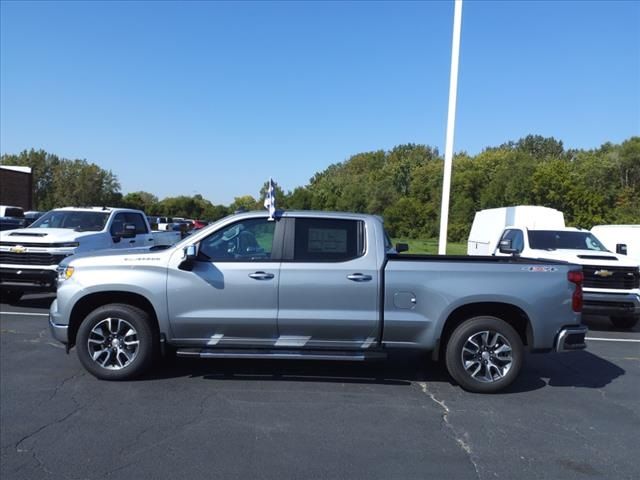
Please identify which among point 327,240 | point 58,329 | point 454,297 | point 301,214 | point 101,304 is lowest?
point 58,329

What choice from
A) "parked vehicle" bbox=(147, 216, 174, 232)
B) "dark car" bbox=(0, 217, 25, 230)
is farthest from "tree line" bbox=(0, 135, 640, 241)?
"dark car" bbox=(0, 217, 25, 230)

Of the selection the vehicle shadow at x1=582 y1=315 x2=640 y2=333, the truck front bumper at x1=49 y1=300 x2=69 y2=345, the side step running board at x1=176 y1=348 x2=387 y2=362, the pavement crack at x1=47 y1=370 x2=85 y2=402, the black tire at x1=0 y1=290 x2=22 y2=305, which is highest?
the truck front bumper at x1=49 y1=300 x2=69 y2=345

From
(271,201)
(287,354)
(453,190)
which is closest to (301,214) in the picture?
(271,201)

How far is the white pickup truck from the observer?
9.90 m

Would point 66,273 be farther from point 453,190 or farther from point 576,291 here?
point 453,190

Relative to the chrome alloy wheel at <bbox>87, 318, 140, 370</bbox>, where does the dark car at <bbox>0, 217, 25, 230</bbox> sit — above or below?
above

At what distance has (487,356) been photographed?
5734 mm

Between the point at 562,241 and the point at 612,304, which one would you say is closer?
the point at 612,304

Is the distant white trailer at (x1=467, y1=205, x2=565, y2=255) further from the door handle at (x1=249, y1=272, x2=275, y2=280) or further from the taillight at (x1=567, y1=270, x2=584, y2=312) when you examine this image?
the door handle at (x1=249, y1=272, x2=275, y2=280)

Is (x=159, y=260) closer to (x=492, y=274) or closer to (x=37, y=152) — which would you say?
(x=492, y=274)

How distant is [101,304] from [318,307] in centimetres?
249

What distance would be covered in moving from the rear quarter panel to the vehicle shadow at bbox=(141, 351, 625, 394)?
74cm

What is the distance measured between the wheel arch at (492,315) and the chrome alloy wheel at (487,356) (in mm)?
255

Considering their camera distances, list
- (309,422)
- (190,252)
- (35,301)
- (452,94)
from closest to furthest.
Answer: (309,422), (190,252), (35,301), (452,94)
